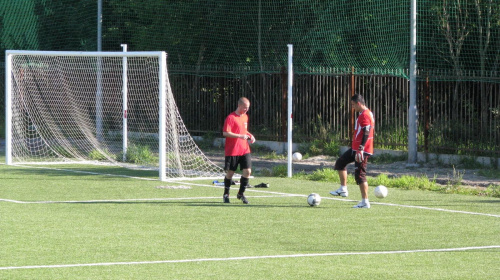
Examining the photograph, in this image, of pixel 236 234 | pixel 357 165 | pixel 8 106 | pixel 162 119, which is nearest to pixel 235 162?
pixel 357 165

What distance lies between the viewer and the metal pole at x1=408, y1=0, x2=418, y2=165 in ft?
68.2

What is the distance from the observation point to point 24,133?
855 inches

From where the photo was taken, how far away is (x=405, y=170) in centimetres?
2008

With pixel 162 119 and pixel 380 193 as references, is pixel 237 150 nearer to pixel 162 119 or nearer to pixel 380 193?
pixel 380 193

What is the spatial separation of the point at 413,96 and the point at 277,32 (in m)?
6.97

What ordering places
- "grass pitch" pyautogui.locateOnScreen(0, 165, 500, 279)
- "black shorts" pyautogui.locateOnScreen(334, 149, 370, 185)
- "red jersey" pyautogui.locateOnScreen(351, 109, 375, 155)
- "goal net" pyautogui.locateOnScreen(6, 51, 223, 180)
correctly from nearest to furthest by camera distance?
1. "grass pitch" pyautogui.locateOnScreen(0, 165, 500, 279)
2. "black shorts" pyautogui.locateOnScreen(334, 149, 370, 185)
3. "red jersey" pyautogui.locateOnScreen(351, 109, 375, 155)
4. "goal net" pyautogui.locateOnScreen(6, 51, 223, 180)

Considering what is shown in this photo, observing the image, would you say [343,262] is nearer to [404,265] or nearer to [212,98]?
[404,265]

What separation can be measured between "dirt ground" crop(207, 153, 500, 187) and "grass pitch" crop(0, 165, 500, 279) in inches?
81.1

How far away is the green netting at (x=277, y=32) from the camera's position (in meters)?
21.8

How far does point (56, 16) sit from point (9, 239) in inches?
890

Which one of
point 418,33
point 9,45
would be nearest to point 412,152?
point 418,33

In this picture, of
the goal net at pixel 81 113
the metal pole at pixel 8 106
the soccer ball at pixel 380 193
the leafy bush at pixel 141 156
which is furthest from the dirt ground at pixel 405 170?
the metal pole at pixel 8 106

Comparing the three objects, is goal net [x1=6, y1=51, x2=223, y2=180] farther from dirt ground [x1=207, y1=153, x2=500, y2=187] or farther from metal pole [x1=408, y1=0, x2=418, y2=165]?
metal pole [x1=408, y1=0, x2=418, y2=165]

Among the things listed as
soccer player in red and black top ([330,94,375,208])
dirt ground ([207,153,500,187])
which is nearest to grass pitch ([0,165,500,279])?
soccer player in red and black top ([330,94,375,208])
